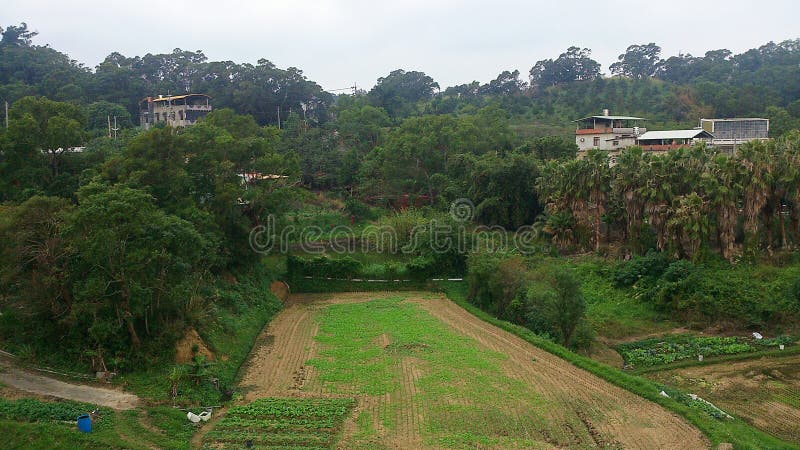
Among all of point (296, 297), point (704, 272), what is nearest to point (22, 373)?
point (296, 297)

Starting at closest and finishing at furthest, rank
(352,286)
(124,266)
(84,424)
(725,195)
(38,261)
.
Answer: (84,424) < (38,261) < (124,266) < (725,195) < (352,286)

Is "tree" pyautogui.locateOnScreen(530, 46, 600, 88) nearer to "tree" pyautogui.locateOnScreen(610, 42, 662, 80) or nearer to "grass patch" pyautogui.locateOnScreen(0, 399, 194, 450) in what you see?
"tree" pyautogui.locateOnScreen(610, 42, 662, 80)

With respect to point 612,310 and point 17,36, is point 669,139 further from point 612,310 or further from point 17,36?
point 17,36

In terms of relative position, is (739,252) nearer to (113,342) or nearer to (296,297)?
(296,297)

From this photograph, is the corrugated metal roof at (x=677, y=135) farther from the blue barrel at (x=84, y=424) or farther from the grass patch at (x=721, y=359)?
the blue barrel at (x=84, y=424)

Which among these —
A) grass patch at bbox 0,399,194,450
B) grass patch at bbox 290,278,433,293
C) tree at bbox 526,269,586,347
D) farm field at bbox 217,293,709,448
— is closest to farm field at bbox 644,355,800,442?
farm field at bbox 217,293,709,448

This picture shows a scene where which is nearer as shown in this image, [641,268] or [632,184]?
[641,268]

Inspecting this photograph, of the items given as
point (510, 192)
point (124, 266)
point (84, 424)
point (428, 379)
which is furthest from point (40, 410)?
point (510, 192)
